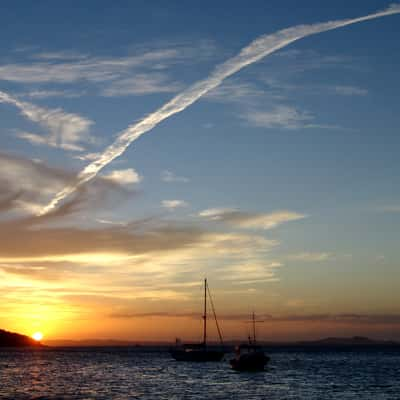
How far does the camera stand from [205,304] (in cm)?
16288

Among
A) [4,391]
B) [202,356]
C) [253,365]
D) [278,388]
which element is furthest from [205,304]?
[4,391]

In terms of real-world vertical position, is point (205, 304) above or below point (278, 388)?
above

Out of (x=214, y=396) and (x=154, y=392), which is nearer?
(x=214, y=396)

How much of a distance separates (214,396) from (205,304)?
78317 millimetres

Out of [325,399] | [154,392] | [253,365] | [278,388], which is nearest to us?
[325,399]

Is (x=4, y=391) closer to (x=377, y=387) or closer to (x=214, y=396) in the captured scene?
(x=214, y=396)

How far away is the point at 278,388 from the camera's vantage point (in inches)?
3839

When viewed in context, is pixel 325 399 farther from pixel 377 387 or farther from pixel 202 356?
pixel 202 356

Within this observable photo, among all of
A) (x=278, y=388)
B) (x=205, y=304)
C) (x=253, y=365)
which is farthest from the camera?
(x=205, y=304)

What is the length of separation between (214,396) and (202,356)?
90363 mm

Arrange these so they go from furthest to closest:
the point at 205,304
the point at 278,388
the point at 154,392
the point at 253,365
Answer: the point at 205,304
the point at 253,365
the point at 278,388
the point at 154,392

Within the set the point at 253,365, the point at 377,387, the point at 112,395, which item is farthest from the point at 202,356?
the point at 112,395

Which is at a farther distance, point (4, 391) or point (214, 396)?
point (4, 391)

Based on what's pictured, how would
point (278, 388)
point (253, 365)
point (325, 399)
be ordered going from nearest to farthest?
point (325, 399) → point (278, 388) → point (253, 365)
